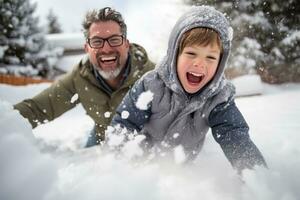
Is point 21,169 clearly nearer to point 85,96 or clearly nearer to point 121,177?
point 121,177

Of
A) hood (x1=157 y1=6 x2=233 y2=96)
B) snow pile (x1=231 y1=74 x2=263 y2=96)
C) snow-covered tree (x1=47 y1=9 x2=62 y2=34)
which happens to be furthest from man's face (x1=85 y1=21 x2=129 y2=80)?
snow-covered tree (x1=47 y1=9 x2=62 y2=34)

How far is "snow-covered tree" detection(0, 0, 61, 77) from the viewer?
15.6m

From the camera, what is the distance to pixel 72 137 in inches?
173

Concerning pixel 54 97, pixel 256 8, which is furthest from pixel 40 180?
pixel 256 8

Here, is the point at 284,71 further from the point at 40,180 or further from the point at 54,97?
the point at 40,180

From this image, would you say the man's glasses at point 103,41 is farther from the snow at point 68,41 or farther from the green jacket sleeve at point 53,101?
the snow at point 68,41

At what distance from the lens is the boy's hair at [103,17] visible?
3586 millimetres

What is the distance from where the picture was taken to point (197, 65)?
2299mm

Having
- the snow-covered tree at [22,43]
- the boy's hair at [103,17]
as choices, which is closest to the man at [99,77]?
the boy's hair at [103,17]

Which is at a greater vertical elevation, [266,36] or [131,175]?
[131,175]

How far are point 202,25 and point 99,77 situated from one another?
1.31 meters

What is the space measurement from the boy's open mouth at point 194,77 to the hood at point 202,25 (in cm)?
7

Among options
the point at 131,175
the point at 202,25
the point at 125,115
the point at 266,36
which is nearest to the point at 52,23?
the point at 266,36

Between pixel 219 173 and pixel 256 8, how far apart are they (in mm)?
6496
